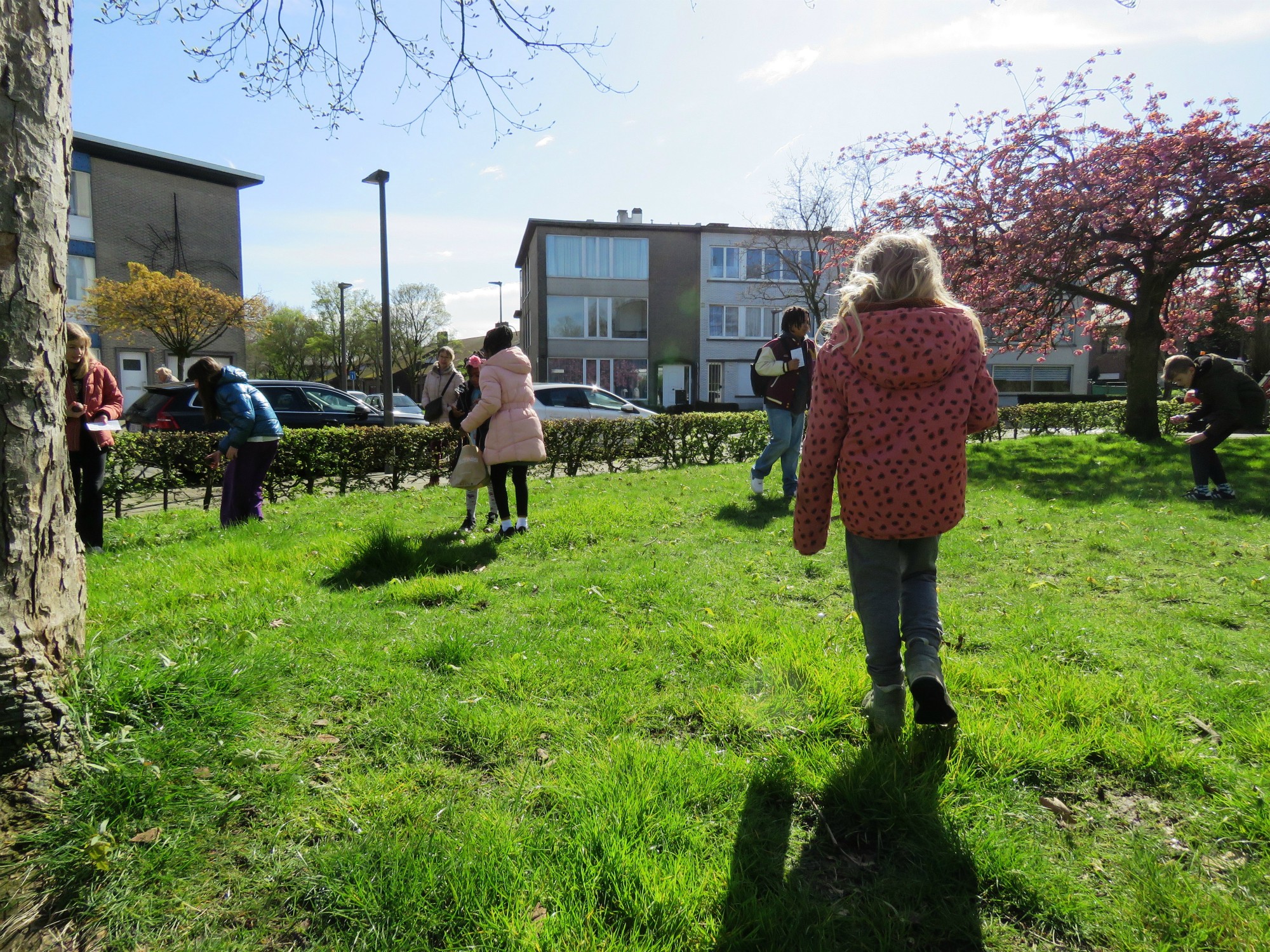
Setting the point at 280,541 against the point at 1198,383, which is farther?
the point at 1198,383

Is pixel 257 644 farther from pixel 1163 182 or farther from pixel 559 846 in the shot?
pixel 1163 182

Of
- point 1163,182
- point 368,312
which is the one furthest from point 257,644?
point 368,312

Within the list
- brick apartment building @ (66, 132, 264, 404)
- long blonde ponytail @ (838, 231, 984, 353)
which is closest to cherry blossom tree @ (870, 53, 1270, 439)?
long blonde ponytail @ (838, 231, 984, 353)

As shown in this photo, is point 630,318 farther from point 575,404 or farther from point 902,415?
point 902,415

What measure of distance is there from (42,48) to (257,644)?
7.97 ft

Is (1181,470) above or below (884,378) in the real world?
below

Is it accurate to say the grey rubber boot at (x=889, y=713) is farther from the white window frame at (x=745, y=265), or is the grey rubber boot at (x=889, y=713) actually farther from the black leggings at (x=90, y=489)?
the white window frame at (x=745, y=265)

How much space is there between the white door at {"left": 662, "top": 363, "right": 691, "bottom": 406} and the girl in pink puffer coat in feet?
109

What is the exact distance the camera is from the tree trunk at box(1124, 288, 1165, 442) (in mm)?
14438

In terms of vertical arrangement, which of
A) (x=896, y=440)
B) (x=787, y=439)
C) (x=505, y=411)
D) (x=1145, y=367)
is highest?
(x=1145, y=367)

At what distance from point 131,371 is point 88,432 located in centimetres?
2994

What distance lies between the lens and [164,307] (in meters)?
26.6

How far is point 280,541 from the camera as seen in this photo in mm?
5848

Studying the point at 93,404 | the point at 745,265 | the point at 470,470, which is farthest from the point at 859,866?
the point at 745,265
